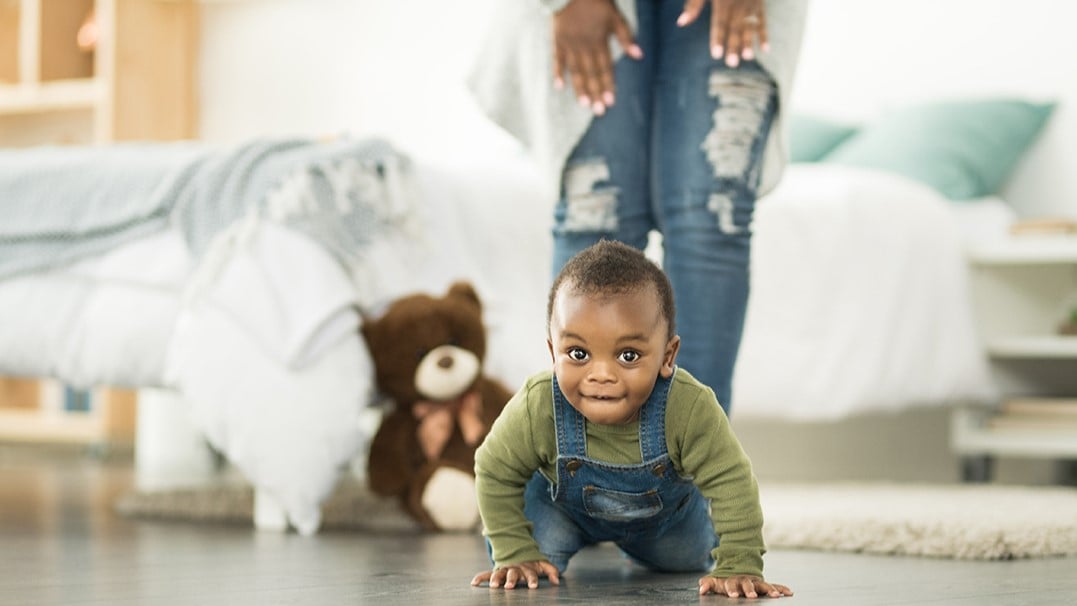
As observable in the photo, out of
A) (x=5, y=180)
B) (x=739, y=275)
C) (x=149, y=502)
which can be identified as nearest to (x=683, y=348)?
(x=739, y=275)

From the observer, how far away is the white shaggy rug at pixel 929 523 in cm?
175

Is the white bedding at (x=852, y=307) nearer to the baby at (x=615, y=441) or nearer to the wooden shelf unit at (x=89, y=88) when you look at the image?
the baby at (x=615, y=441)

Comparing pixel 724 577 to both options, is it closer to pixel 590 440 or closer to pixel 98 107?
pixel 590 440

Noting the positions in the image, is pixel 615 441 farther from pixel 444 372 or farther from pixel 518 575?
pixel 444 372

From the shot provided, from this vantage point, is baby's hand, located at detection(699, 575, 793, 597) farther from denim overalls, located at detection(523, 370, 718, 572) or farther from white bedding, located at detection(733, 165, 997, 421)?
white bedding, located at detection(733, 165, 997, 421)

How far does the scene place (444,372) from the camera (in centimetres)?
213

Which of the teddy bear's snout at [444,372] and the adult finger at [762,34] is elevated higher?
the adult finger at [762,34]

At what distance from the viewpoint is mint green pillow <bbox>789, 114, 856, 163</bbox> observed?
3500 millimetres

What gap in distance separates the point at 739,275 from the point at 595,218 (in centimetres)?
17

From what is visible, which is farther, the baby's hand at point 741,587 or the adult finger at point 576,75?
the adult finger at point 576,75

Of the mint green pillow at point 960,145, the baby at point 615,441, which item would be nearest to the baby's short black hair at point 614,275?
the baby at point 615,441

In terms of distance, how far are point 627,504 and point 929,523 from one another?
2.16 ft

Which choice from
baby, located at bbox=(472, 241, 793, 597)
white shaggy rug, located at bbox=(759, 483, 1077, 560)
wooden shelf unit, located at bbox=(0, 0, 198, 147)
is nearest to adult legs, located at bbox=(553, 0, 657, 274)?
baby, located at bbox=(472, 241, 793, 597)

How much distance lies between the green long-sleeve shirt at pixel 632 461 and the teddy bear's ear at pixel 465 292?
83 cm
